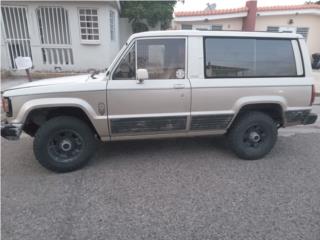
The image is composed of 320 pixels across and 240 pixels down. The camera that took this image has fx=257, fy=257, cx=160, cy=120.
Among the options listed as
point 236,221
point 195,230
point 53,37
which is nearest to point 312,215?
point 236,221

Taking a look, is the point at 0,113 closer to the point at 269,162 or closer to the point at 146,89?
the point at 146,89

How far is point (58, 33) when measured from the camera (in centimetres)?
1089

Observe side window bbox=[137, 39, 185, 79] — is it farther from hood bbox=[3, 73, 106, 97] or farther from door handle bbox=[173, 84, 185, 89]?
hood bbox=[3, 73, 106, 97]

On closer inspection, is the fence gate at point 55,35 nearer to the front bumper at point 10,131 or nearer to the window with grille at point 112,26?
the window with grille at point 112,26

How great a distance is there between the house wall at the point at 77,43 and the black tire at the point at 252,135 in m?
8.31

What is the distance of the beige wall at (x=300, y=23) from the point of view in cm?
1578

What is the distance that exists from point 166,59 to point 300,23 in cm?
1600

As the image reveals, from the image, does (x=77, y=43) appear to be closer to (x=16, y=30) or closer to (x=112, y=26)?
(x=112, y=26)

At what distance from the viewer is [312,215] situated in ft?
9.30

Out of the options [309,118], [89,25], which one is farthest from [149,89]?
[89,25]

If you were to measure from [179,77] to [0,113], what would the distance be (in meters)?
4.68

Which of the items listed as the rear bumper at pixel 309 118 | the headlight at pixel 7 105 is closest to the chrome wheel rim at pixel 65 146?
the headlight at pixel 7 105

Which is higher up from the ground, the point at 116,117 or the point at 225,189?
the point at 116,117

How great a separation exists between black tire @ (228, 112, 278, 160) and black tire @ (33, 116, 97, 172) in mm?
2233
